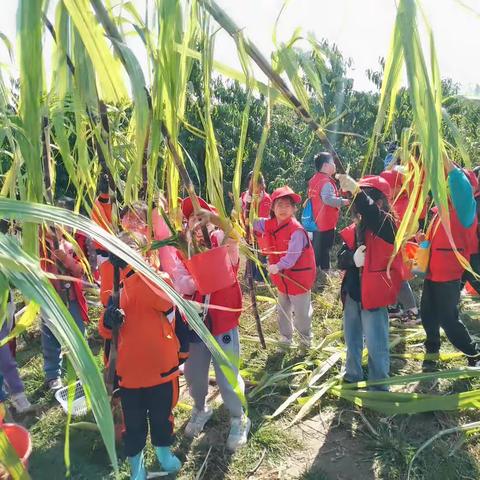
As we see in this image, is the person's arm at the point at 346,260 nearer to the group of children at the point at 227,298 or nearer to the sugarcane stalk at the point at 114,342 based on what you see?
the group of children at the point at 227,298

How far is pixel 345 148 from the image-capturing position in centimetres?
933

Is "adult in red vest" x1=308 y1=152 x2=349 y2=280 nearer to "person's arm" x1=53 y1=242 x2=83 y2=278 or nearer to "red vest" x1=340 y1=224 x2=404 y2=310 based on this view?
"red vest" x1=340 y1=224 x2=404 y2=310

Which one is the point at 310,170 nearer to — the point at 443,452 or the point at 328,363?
the point at 328,363

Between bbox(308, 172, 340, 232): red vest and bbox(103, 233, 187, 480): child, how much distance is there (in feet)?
12.0

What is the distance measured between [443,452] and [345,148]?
288 inches

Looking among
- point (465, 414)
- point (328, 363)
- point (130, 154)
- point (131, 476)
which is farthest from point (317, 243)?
point (130, 154)

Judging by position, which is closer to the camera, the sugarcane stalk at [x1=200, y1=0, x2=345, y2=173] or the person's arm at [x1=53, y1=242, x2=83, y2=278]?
the sugarcane stalk at [x1=200, y1=0, x2=345, y2=173]

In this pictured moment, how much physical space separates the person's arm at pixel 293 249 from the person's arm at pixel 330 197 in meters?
1.74

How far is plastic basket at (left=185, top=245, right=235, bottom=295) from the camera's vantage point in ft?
6.58

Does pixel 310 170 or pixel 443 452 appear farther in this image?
pixel 310 170

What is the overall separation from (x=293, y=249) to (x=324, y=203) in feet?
6.77

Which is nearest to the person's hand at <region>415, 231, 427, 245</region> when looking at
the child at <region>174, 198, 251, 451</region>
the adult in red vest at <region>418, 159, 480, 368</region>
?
the adult in red vest at <region>418, 159, 480, 368</region>

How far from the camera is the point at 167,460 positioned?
2.76 metres

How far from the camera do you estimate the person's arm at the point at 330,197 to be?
18.4 feet
